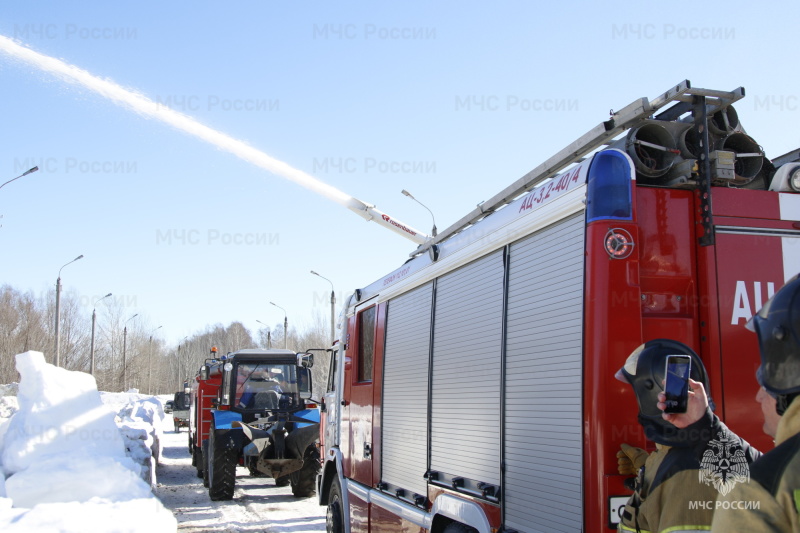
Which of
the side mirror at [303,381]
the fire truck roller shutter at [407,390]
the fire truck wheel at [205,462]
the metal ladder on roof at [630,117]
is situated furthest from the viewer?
the side mirror at [303,381]

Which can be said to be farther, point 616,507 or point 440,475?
point 440,475

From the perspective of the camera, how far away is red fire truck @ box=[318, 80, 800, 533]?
3.66 metres

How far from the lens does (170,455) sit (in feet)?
77.4

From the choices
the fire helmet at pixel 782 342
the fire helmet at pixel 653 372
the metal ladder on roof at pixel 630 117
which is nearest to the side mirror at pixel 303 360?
the metal ladder on roof at pixel 630 117

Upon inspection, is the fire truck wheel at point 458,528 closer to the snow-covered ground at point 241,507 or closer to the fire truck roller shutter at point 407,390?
the fire truck roller shutter at point 407,390

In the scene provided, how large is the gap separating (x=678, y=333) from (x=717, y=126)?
1.44 metres

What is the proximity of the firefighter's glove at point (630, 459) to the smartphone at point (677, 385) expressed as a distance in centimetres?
90

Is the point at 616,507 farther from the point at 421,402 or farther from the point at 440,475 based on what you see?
the point at 421,402

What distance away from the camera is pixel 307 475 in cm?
1405

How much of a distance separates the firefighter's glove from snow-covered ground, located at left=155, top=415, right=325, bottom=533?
8.30 metres

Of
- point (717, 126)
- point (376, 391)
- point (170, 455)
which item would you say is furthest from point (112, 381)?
point (717, 126)

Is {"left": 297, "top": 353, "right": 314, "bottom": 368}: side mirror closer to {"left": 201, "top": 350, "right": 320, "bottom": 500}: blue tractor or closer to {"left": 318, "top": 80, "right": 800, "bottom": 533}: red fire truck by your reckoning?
{"left": 201, "top": 350, "right": 320, "bottom": 500}: blue tractor

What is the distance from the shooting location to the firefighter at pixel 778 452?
1476mm

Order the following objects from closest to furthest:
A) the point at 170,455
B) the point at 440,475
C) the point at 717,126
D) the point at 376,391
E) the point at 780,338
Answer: the point at 780,338 → the point at 717,126 → the point at 440,475 → the point at 376,391 → the point at 170,455
